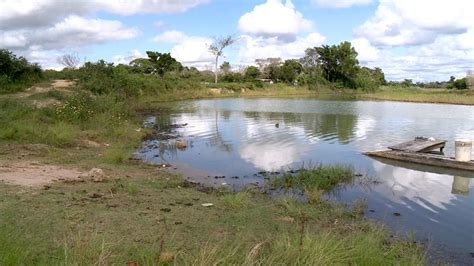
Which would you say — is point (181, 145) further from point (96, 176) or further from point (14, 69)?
point (14, 69)

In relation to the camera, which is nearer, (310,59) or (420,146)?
(420,146)

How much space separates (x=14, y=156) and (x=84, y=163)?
1.55m

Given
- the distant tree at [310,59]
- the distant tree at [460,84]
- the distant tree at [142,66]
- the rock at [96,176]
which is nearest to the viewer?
the rock at [96,176]

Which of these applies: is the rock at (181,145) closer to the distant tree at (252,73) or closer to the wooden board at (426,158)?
the wooden board at (426,158)

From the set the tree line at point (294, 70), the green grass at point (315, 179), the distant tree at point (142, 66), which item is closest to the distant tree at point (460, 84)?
the tree line at point (294, 70)

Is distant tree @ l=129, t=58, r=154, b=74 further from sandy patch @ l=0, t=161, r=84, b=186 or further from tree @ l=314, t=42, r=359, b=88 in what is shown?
sandy patch @ l=0, t=161, r=84, b=186

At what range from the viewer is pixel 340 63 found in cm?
6644

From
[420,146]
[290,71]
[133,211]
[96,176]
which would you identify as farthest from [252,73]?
[133,211]

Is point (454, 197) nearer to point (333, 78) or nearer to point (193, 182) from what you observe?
point (193, 182)

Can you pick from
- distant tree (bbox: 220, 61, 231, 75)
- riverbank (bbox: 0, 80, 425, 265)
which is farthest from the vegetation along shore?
distant tree (bbox: 220, 61, 231, 75)

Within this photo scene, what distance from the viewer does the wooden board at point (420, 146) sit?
14.2 metres

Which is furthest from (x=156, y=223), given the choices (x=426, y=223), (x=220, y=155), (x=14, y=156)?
(x=220, y=155)

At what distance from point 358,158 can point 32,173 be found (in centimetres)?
941

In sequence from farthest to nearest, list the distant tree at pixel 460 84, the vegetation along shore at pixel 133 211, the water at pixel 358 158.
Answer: the distant tree at pixel 460 84, the water at pixel 358 158, the vegetation along shore at pixel 133 211
